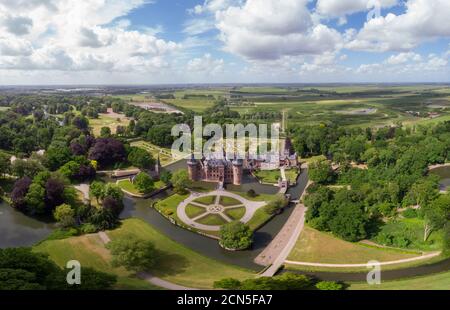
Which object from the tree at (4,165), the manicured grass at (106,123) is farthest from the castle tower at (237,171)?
the manicured grass at (106,123)

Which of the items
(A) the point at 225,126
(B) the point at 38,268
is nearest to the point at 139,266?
(B) the point at 38,268

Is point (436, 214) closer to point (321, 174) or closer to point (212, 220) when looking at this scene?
point (321, 174)

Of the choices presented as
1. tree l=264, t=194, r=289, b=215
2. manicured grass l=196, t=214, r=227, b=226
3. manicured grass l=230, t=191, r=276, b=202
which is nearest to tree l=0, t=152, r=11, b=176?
manicured grass l=196, t=214, r=227, b=226

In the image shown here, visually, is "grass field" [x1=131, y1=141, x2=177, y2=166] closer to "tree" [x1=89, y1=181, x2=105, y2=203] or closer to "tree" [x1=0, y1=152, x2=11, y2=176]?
"tree" [x1=89, y1=181, x2=105, y2=203]

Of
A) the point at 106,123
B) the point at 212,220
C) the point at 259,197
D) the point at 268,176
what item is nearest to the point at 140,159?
the point at 268,176
